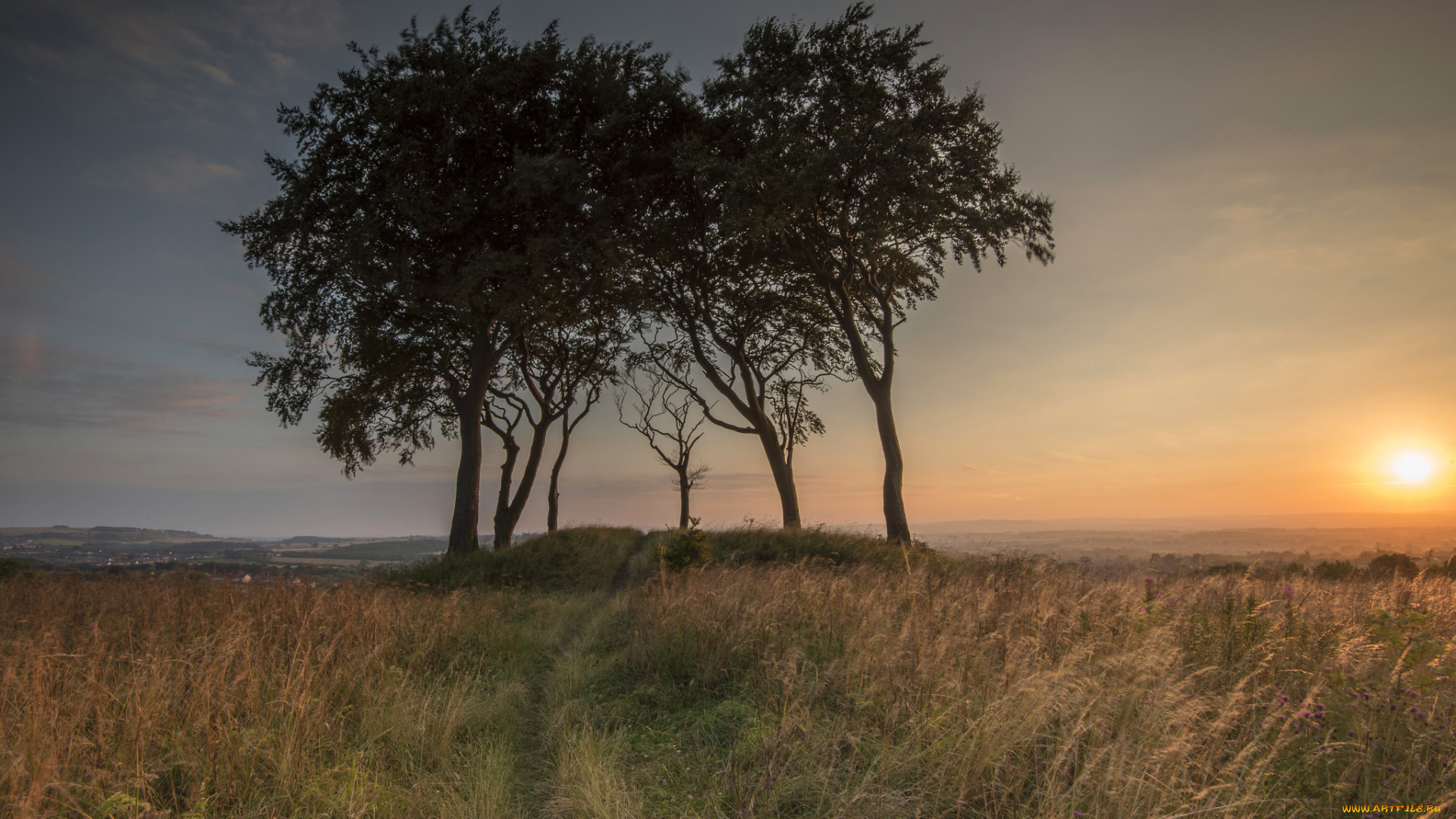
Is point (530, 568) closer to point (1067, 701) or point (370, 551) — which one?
point (1067, 701)

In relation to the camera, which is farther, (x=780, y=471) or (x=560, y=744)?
(x=780, y=471)

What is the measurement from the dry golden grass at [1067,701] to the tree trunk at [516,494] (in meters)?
20.4

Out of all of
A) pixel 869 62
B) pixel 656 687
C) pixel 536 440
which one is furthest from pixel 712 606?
pixel 536 440

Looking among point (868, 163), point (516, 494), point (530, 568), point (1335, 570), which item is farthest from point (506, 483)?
point (1335, 570)

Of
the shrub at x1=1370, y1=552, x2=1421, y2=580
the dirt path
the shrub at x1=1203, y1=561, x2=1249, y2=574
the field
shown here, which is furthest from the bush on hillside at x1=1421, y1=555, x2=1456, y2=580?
the dirt path

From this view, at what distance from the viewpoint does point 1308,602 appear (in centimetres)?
757

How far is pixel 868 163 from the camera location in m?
17.0

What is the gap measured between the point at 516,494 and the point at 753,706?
23276mm

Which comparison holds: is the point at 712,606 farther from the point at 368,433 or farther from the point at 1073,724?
the point at 368,433

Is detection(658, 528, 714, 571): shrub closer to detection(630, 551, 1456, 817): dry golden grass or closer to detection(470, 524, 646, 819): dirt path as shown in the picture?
detection(470, 524, 646, 819): dirt path

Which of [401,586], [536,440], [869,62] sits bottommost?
[401,586]

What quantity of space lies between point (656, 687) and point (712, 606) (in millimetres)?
1374

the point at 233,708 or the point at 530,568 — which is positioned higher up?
the point at 233,708

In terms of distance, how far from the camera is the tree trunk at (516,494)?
26.6m
